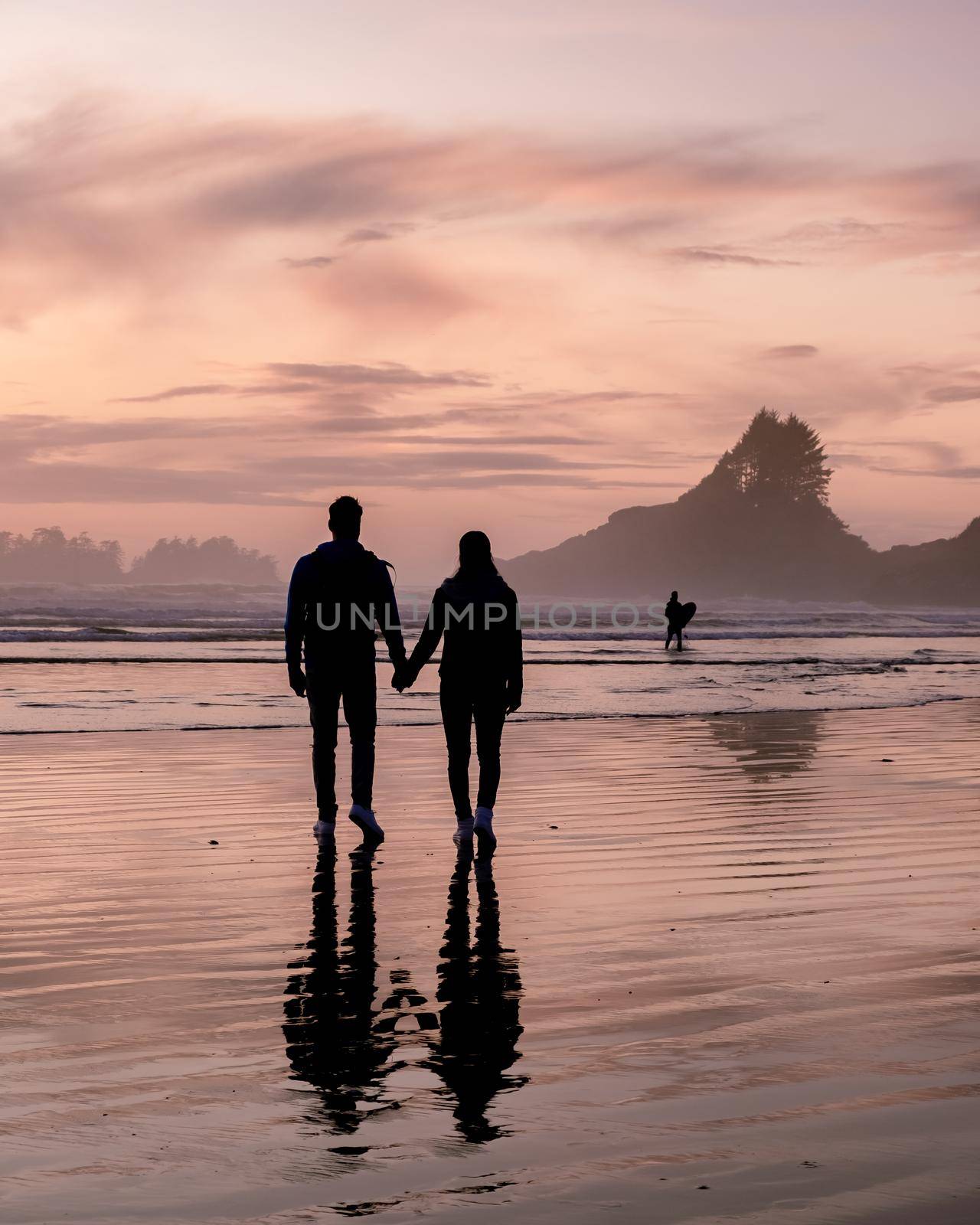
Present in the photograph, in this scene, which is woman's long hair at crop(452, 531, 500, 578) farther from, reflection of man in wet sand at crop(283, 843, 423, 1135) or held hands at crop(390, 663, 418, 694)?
reflection of man in wet sand at crop(283, 843, 423, 1135)

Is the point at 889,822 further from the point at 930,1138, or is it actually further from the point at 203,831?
the point at 930,1138

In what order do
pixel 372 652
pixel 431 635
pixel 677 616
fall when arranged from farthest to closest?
pixel 677 616 < pixel 372 652 < pixel 431 635

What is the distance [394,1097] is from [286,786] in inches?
304

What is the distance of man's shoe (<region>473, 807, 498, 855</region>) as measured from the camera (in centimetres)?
827

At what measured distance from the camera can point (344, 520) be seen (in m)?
9.38

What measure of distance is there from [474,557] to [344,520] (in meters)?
0.96

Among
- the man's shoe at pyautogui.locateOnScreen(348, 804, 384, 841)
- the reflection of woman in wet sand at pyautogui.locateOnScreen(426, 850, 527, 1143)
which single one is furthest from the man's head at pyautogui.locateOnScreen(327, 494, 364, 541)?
the reflection of woman in wet sand at pyautogui.locateOnScreen(426, 850, 527, 1143)

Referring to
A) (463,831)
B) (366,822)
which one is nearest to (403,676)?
A: (366,822)

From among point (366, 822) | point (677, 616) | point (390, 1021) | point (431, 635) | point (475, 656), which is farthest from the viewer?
point (677, 616)

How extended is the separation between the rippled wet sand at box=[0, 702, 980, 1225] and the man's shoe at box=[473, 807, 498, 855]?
0.12m

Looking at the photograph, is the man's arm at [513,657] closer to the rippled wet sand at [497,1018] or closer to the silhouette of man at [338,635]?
the silhouette of man at [338,635]

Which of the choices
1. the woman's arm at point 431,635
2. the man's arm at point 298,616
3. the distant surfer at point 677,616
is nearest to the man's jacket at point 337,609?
the man's arm at point 298,616

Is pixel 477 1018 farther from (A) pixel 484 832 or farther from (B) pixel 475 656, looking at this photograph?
(B) pixel 475 656

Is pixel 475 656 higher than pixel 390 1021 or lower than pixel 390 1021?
higher
